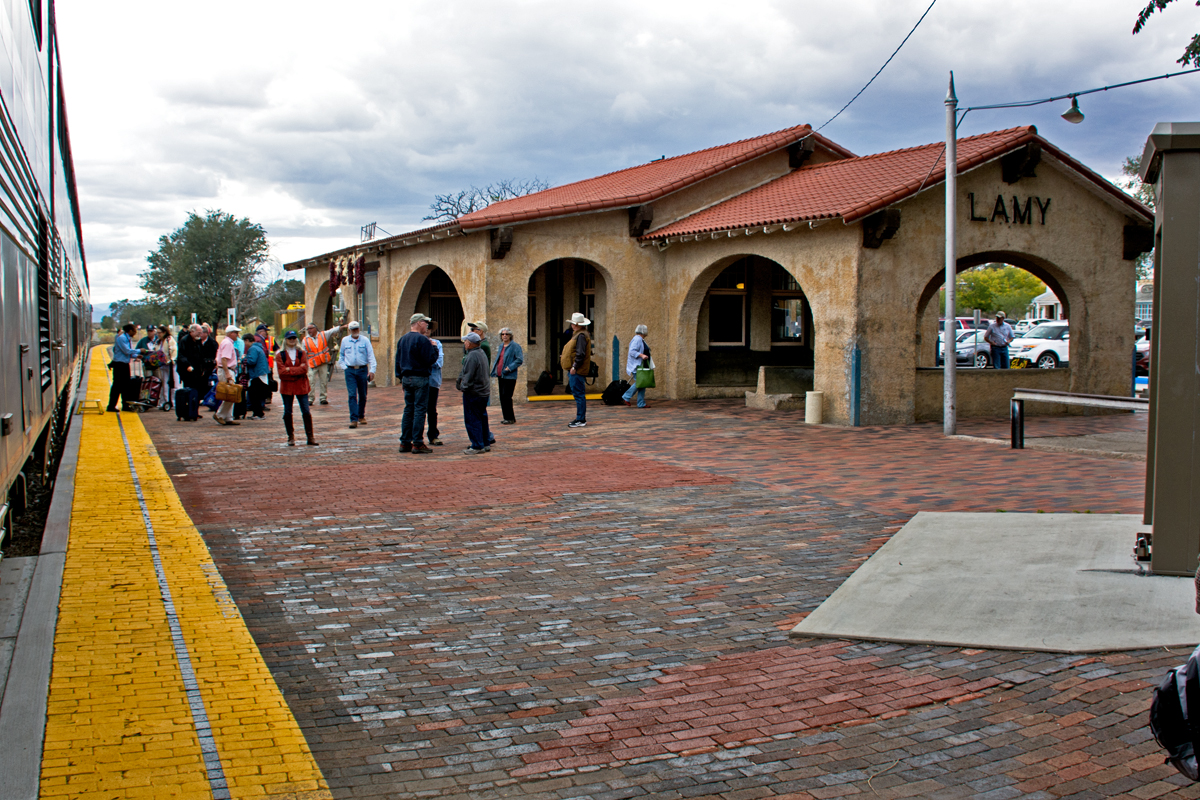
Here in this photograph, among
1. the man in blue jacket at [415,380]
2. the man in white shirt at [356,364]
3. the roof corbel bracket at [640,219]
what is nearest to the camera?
the man in blue jacket at [415,380]

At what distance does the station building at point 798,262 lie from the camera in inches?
619

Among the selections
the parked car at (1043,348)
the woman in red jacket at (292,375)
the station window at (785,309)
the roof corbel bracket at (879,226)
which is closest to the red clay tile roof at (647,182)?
the station window at (785,309)

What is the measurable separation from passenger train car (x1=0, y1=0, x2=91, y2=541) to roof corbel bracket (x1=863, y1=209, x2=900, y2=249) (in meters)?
11.2

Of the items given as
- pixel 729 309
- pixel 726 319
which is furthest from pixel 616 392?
pixel 729 309

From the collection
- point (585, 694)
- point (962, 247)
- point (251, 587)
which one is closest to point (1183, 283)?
point (585, 694)

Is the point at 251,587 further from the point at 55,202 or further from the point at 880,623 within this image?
the point at 55,202

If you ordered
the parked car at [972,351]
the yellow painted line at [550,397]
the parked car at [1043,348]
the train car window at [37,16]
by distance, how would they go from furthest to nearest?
the parked car at [1043,348] → the parked car at [972,351] → the yellow painted line at [550,397] → the train car window at [37,16]

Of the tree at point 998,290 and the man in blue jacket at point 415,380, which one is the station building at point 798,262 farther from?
the tree at point 998,290

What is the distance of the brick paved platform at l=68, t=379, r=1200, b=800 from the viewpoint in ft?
12.1

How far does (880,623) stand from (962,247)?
1239 centimetres

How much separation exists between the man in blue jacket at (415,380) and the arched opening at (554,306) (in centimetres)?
1060

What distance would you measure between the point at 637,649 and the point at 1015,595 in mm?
2272

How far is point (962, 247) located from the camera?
53.1 ft

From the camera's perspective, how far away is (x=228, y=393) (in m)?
15.8
